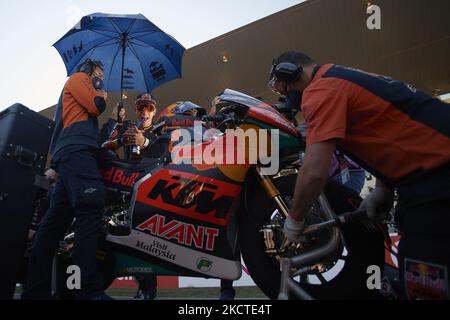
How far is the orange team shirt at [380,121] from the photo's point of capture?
1216 millimetres

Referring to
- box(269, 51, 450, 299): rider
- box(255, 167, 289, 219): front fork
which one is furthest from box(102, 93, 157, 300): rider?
box(269, 51, 450, 299): rider

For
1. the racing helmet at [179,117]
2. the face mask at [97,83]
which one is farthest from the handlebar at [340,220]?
the face mask at [97,83]

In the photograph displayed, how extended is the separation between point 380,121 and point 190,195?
1144 millimetres

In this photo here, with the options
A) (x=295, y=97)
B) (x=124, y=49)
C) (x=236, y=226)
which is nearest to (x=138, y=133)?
(x=236, y=226)

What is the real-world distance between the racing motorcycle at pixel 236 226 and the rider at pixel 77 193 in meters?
0.16

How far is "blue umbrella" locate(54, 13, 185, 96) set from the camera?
4355 millimetres

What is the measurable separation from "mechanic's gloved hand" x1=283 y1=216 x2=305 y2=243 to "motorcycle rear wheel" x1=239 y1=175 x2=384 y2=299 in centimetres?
39

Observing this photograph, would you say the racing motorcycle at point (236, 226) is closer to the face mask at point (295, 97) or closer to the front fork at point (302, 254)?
the front fork at point (302, 254)

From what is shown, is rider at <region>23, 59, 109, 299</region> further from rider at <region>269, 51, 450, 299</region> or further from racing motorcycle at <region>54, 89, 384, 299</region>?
rider at <region>269, 51, 450, 299</region>

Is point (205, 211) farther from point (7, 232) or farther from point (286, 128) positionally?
point (7, 232)

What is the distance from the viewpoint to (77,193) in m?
2.12

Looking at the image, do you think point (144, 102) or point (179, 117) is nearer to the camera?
point (179, 117)

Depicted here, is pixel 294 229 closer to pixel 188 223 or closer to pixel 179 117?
pixel 188 223
